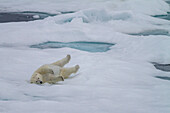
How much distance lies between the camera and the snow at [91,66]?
276cm

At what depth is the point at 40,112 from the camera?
244 centimetres

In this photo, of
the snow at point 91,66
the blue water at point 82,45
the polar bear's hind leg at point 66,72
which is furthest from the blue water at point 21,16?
the polar bear's hind leg at point 66,72

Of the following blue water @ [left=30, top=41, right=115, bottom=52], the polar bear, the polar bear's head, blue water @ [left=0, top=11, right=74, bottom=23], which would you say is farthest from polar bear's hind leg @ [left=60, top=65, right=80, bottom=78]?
blue water @ [left=0, top=11, right=74, bottom=23]

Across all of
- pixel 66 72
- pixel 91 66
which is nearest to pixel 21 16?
pixel 91 66

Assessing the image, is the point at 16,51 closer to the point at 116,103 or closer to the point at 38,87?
the point at 38,87

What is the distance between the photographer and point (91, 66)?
438 cm

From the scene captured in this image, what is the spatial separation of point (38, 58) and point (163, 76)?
203 centimetres

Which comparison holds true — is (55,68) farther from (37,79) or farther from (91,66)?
(91,66)

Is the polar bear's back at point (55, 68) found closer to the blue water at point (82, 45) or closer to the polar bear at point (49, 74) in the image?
the polar bear at point (49, 74)

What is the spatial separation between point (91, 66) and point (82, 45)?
2.02 metres

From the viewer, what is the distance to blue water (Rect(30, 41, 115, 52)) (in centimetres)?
606

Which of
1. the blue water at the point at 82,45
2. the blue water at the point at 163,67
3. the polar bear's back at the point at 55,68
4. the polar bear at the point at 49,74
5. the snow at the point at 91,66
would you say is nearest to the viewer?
the snow at the point at 91,66

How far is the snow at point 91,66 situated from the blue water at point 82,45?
20 centimetres

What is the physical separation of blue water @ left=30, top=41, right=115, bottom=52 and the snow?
20 cm
